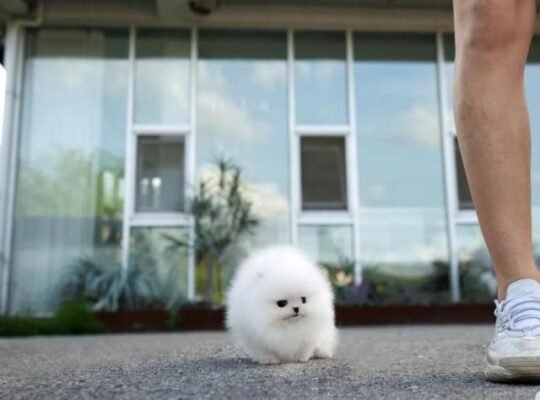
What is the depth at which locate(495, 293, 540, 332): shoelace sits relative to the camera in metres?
1.15

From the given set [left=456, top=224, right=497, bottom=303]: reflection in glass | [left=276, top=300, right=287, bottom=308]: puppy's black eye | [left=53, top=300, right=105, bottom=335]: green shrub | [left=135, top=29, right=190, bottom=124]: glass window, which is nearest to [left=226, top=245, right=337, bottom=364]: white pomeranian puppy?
[left=276, top=300, right=287, bottom=308]: puppy's black eye

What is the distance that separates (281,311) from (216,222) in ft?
11.2

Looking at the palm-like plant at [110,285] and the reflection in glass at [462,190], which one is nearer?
the palm-like plant at [110,285]

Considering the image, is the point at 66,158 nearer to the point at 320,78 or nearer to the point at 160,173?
the point at 160,173

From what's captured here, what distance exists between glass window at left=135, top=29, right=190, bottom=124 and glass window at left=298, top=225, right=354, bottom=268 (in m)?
1.52

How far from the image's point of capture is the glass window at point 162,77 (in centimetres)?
538

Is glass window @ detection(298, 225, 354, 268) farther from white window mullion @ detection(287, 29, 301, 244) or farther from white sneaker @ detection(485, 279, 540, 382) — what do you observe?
white sneaker @ detection(485, 279, 540, 382)

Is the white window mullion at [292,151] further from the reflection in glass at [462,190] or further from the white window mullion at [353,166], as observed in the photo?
the reflection in glass at [462,190]

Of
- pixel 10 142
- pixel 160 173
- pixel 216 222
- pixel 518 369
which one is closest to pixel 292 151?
pixel 216 222

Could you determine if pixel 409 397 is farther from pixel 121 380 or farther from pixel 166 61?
pixel 166 61

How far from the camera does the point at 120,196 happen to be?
17.0 feet

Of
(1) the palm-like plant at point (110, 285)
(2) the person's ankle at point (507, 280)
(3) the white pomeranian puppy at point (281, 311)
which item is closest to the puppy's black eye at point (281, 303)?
(3) the white pomeranian puppy at point (281, 311)

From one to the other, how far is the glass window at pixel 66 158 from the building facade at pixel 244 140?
0.01 meters

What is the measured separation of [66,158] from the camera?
208 inches
